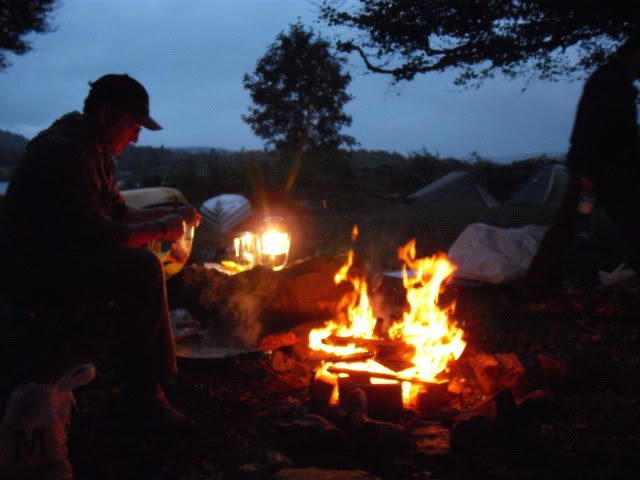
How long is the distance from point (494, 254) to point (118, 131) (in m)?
4.19

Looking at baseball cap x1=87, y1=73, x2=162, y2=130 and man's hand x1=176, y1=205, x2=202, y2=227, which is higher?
baseball cap x1=87, y1=73, x2=162, y2=130

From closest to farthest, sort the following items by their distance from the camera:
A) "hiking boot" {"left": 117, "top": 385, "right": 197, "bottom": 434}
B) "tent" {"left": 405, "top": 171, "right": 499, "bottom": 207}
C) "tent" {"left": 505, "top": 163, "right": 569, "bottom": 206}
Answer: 1. "hiking boot" {"left": 117, "top": 385, "right": 197, "bottom": 434}
2. "tent" {"left": 505, "top": 163, "right": 569, "bottom": 206}
3. "tent" {"left": 405, "top": 171, "right": 499, "bottom": 207}

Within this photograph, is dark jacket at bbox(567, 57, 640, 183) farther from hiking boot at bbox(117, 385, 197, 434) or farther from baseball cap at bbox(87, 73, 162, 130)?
hiking boot at bbox(117, 385, 197, 434)

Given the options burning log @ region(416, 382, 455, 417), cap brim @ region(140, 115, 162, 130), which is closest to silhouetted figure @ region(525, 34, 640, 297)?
burning log @ region(416, 382, 455, 417)

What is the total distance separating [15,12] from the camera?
38.2 feet

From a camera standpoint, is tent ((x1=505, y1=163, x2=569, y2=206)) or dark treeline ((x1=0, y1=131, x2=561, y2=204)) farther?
dark treeline ((x1=0, y1=131, x2=561, y2=204))

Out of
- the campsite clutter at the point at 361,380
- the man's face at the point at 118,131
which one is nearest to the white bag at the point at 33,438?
the campsite clutter at the point at 361,380

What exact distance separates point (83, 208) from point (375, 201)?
478 inches

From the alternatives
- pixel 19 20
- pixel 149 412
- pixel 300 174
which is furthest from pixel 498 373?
pixel 300 174

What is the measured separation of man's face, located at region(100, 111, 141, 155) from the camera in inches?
121

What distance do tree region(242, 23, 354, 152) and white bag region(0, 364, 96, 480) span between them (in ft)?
54.1

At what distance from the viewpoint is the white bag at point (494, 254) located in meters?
6.00

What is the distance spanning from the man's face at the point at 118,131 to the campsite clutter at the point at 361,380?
47.4 inches

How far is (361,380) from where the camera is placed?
129 inches
